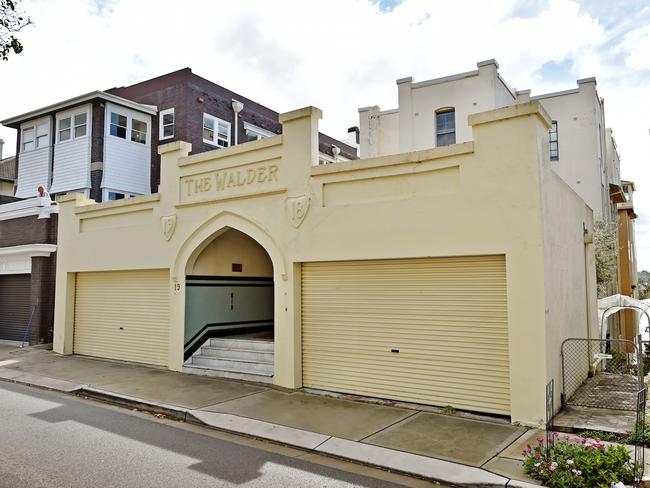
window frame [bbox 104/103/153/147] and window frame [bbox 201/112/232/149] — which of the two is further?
window frame [bbox 201/112/232/149]

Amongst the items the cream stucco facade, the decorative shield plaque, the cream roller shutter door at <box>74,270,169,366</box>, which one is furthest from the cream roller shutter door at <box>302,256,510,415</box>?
the cream roller shutter door at <box>74,270,169,366</box>

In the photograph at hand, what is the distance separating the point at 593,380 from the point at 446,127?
11.4 m

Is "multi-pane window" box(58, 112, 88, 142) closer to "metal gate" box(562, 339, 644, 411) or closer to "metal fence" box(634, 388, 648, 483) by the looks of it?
"metal gate" box(562, 339, 644, 411)

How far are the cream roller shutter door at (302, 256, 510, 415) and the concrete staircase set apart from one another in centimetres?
133

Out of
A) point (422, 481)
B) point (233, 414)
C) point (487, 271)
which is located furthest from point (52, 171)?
point (422, 481)

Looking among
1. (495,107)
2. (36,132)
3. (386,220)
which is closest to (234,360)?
(386,220)

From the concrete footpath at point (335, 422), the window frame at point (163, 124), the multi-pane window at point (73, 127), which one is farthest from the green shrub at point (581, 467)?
the multi-pane window at point (73, 127)

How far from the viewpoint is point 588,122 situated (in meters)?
19.9

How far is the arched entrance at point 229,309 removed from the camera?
11.6 meters

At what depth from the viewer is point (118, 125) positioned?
20.3 metres

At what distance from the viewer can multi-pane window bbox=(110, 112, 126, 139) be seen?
20031mm

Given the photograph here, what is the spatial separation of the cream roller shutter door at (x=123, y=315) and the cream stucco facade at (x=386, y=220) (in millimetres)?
441

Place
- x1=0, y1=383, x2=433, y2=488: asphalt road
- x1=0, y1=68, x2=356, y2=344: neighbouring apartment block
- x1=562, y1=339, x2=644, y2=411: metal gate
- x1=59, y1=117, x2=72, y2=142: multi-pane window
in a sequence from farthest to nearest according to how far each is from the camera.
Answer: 1. x1=59, y1=117, x2=72, y2=142: multi-pane window
2. x1=0, y1=68, x2=356, y2=344: neighbouring apartment block
3. x1=562, y1=339, x2=644, y2=411: metal gate
4. x1=0, y1=383, x2=433, y2=488: asphalt road

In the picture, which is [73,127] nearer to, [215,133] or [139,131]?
[139,131]
